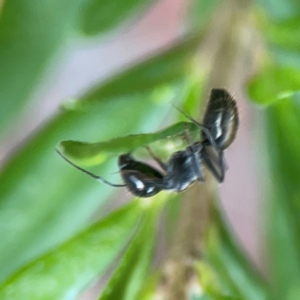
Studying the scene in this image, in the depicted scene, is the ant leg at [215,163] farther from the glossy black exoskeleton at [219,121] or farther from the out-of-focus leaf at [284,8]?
the out-of-focus leaf at [284,8]

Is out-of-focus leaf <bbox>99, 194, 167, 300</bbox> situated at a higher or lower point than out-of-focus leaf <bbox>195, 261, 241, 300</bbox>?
higher

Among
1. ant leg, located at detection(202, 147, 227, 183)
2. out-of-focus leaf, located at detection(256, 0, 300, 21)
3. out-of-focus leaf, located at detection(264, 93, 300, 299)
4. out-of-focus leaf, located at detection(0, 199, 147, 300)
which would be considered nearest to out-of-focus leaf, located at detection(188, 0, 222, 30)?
out-of-focus leaf, located at detection(256, 0, 300, 21)

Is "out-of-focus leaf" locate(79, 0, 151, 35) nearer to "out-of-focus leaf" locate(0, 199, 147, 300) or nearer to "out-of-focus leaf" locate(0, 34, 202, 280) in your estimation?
"out-of-focus leaf" locate(0, 34, 202, 280)

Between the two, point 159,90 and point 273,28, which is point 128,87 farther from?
point 273,28

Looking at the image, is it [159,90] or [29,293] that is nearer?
[29,293]

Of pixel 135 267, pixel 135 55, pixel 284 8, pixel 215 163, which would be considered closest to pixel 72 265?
pixel 135 267

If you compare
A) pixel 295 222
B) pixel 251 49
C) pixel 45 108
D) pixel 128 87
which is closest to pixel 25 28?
pixel 128 87

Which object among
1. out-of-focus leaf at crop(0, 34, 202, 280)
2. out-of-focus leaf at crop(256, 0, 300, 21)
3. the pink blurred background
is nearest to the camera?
out-of-focus leaf at crop(0, 34, 202, 280)
